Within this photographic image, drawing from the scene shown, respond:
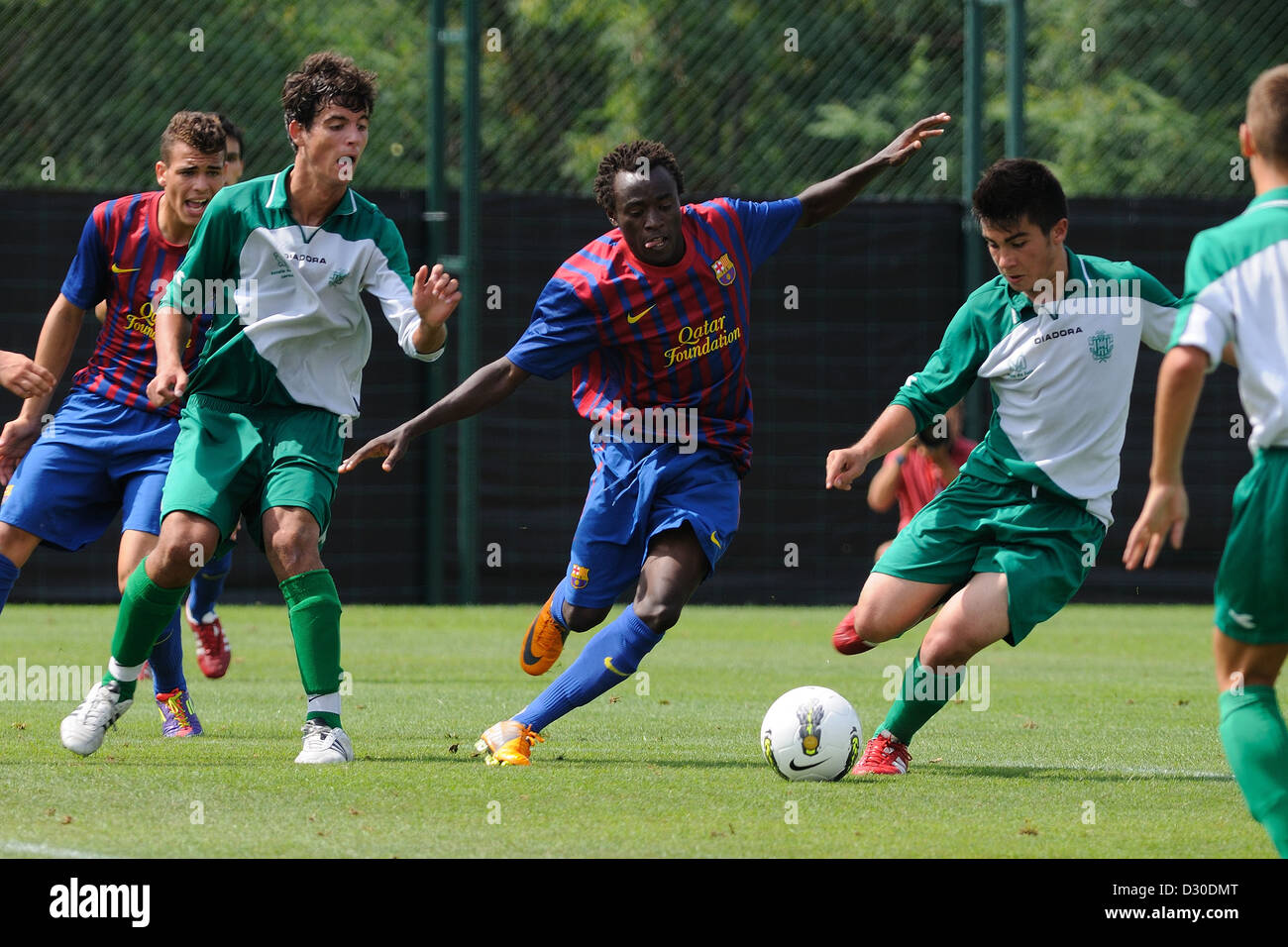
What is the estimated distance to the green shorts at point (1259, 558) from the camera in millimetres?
3928

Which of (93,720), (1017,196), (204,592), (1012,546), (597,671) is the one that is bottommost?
(93,720)

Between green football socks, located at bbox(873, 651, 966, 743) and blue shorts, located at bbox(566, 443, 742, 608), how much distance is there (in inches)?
31.3

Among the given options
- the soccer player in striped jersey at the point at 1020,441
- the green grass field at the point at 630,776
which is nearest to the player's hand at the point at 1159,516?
the green grass field at the point at 630,776

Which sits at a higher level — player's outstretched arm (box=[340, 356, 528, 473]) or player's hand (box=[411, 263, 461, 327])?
player's hand (box=[411, 263, 461, 327])

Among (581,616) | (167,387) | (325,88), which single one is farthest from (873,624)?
(325,88)

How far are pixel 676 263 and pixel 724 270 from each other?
193 mm

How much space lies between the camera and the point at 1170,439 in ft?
12.5

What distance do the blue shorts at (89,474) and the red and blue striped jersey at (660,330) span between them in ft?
5.33

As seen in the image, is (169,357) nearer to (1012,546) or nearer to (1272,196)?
(1012,546)

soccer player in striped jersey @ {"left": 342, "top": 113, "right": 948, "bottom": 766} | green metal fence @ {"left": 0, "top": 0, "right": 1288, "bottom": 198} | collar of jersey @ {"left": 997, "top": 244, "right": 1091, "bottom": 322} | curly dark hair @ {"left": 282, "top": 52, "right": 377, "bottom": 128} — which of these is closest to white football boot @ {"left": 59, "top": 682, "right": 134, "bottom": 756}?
soccer player in striped jersey @ {"left": 342, "top": 113, "right": 948, "bottom": 766}

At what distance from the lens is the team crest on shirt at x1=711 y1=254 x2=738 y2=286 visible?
6.30m

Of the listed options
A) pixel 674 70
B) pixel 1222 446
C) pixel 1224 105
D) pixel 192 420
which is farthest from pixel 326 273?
pixel 1224 105

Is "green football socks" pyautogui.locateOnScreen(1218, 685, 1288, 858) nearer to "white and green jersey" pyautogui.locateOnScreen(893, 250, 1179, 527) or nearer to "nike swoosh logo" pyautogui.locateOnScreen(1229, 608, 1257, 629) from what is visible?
"nike swoosh logo" pyautogui.locateOnScreen(1229, 608, 1257, 629)

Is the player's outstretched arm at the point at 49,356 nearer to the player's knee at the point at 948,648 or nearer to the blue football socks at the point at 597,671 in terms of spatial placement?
the blue football socks at the point at 597,671
